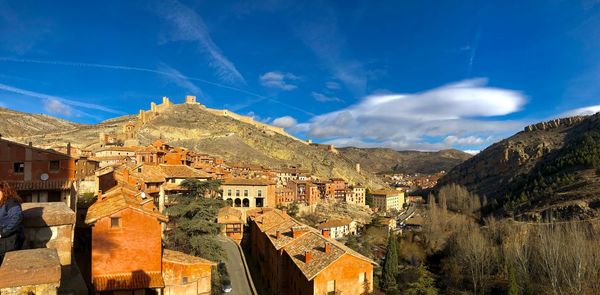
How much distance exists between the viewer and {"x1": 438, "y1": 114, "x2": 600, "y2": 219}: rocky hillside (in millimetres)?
61375

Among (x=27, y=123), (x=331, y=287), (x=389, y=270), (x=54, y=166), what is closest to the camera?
(x=54, y=166)

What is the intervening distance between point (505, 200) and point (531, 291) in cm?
5133

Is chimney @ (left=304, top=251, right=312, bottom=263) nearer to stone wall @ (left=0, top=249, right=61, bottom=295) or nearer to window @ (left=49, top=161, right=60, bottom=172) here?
window @ (left=49, top=161, right=60, bottom=172)

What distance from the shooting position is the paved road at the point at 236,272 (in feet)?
72.3

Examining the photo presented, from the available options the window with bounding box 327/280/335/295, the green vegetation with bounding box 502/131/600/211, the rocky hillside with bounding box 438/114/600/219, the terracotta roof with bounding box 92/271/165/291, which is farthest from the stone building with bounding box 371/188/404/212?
the terracotta roof with bounding box 92/271/165/291

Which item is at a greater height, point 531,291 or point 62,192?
point 62,192

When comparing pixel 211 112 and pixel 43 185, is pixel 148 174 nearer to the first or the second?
pixel 43 185

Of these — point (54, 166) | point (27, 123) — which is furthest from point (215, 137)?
point (54, 166)

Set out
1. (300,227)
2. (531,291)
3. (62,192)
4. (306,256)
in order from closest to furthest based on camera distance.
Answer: (62,192)
(306,256)
(300,227)
(531,291)

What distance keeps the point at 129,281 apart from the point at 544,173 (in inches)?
3790

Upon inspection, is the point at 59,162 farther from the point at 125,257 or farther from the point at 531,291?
the point at 531,291

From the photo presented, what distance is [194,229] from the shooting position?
2166cm

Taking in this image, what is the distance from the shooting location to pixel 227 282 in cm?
2159

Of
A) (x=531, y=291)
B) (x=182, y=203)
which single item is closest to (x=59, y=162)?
(x=182, y=203)
